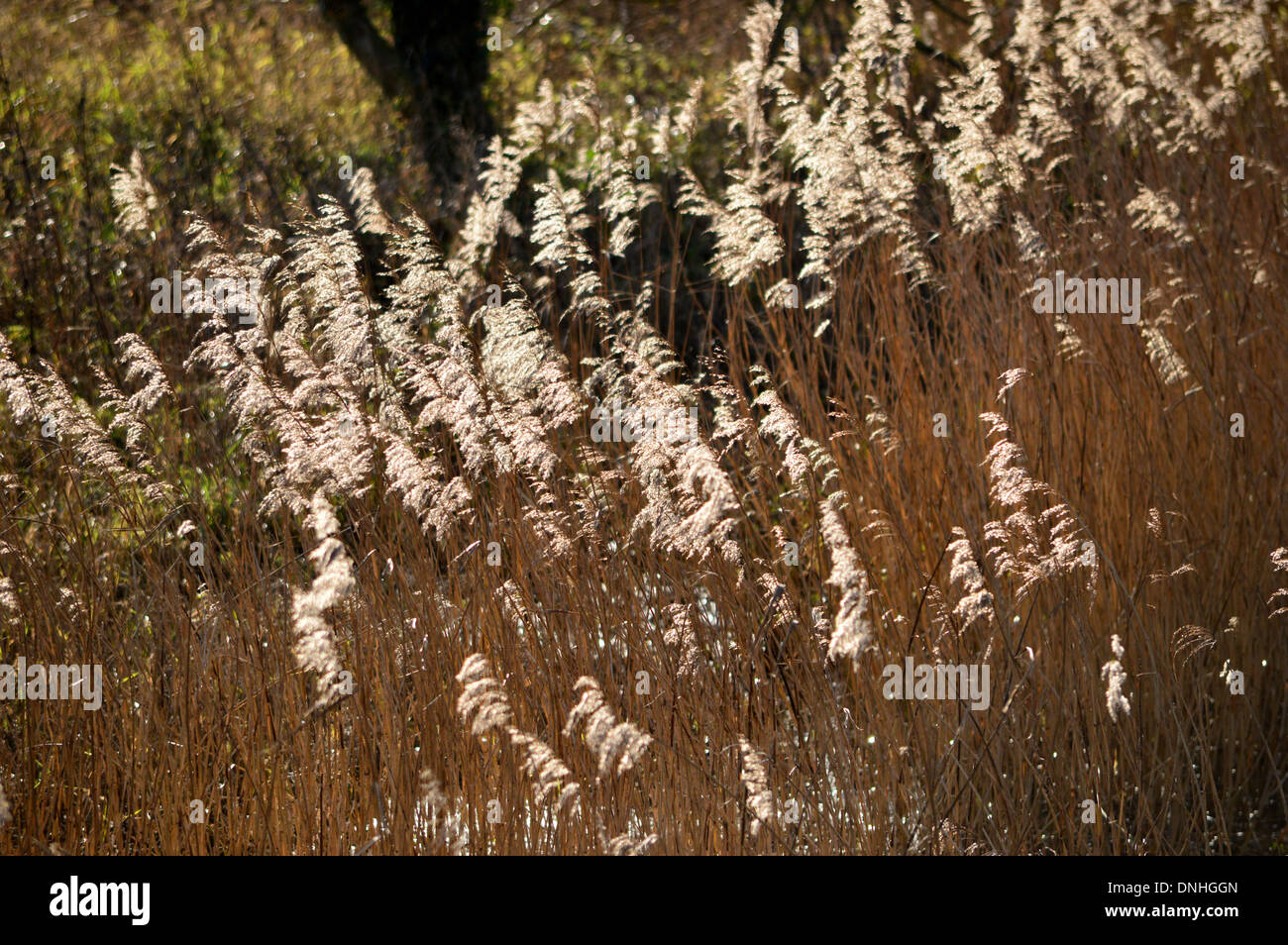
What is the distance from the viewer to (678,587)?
2.41m

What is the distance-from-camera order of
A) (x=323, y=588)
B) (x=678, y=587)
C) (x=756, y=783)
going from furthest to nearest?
(x=678, y=587), (x=756, y=783), (x=323, y=588)

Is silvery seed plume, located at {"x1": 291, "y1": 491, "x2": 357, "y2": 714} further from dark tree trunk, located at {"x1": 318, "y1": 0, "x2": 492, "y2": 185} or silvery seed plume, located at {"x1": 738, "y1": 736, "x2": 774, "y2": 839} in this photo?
dark tree trunk, located at {"x1": 318, "y1": 0, "x2": 492, "y2": 185}

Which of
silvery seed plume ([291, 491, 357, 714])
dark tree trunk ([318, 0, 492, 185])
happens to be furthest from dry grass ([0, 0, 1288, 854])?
dark tree trunk ([318, 0, 492, 185])

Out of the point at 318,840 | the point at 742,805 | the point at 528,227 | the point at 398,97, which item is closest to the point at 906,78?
the point at 528,227

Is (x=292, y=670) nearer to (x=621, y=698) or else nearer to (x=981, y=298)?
(x=621, y=698)

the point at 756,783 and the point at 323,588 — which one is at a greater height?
the point at 323,588

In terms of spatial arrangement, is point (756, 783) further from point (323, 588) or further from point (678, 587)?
point (323, 588)

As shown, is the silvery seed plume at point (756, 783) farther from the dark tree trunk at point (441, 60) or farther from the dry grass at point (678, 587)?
the dark tree trunk at point (441, 60)

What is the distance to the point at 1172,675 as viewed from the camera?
2.29 m

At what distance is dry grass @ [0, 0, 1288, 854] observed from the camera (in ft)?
7.07

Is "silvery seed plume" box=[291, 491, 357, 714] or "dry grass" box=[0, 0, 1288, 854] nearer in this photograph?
"silvery seed plume" box=[291, 491, 357, 714]

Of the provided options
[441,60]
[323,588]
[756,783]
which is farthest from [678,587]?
[441,60]

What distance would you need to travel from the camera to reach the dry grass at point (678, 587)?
216 centimetres
